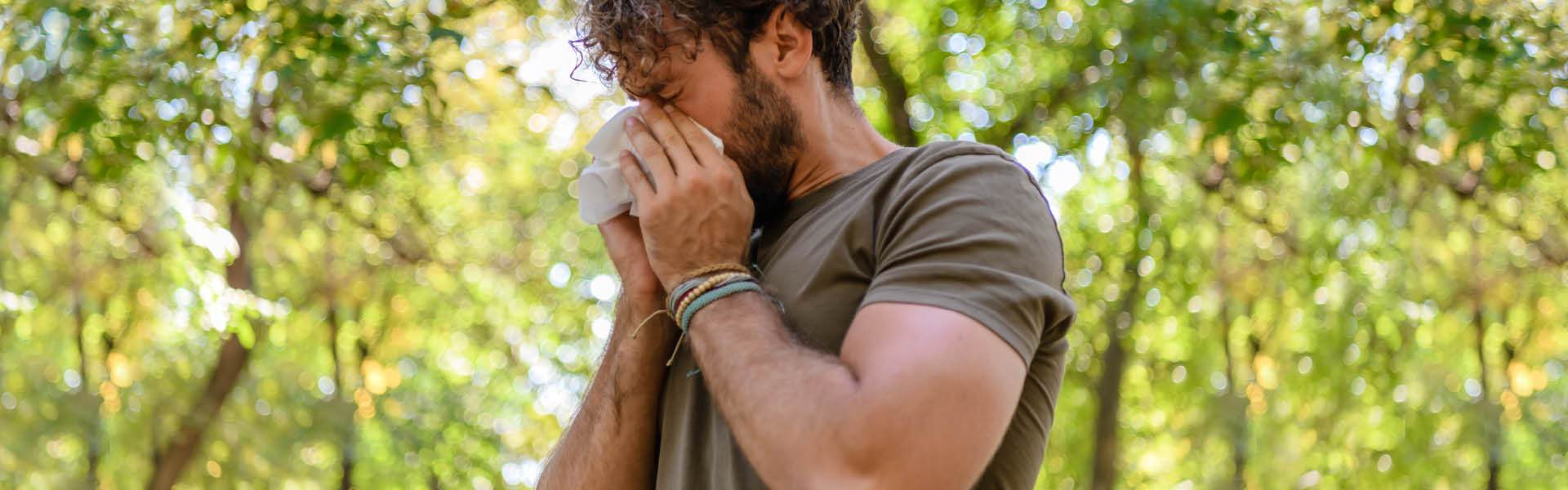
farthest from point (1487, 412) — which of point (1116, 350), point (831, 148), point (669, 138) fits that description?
point (669, 138)

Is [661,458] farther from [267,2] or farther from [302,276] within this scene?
[302,276]

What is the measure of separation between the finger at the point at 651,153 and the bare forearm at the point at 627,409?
20 cm

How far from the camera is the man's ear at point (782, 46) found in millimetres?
1853

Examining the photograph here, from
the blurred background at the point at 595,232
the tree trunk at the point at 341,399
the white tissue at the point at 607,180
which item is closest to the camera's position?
the white tissue at the point at 607,180

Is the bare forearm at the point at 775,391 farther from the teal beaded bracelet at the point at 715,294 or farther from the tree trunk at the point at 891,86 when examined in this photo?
the tree trunk at the point at 891,86

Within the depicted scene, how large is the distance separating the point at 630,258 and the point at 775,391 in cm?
54

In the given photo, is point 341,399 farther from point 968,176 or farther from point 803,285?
point 968,176

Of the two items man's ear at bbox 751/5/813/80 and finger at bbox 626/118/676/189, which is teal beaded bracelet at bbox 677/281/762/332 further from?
man's ear at bbox 751/5/813/80

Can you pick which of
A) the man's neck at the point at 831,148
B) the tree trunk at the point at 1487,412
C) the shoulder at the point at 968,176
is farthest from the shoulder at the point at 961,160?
Answer: the tree trunk at the point at 1487,412

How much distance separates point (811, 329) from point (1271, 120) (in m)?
5.59

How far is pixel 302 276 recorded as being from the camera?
30.5ft

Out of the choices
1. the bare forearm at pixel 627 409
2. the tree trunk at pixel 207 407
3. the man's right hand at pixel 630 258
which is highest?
the man's right hand at pixel 630 258

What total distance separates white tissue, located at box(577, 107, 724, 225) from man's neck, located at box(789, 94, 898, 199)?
0.81ft

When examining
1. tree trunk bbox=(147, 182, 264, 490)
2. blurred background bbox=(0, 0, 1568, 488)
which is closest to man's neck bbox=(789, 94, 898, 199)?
blurred background bbox=(0, 0, 1568, 488)
